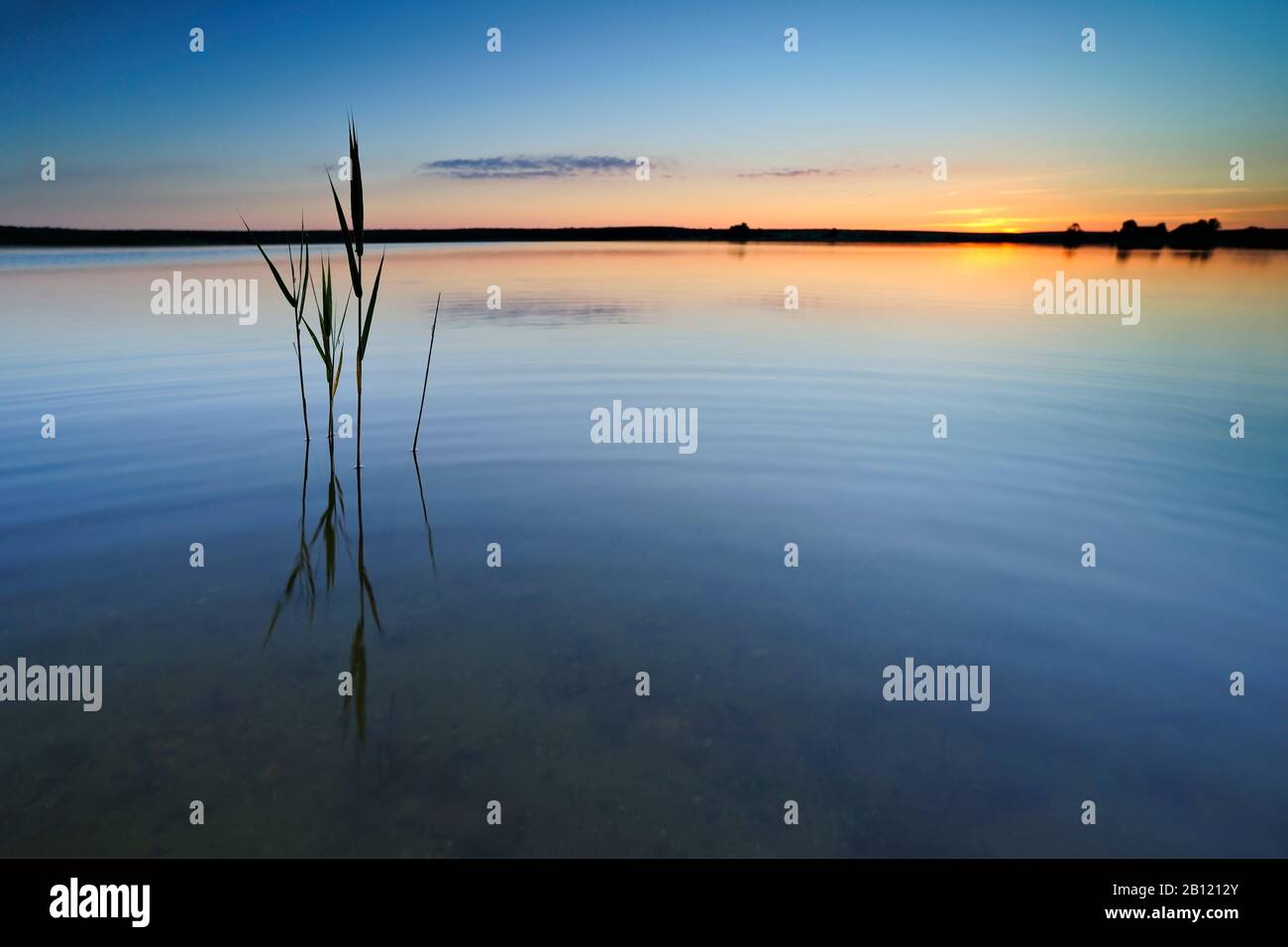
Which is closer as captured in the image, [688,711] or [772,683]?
[688,711]

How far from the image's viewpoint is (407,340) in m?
14.8

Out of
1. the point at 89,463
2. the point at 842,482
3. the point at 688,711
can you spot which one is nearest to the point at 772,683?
the point at 688,711

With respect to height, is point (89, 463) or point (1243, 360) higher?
A: point (1243, 360)

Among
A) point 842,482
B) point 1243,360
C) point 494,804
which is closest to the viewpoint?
point 494,804

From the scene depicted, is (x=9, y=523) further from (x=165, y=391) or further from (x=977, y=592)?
(x=977, y=592)

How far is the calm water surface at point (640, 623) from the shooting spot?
2.73m

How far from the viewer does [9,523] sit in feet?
17.9

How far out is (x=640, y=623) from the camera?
4176 millimetres

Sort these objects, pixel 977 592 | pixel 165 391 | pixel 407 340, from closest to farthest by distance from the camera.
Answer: pixel 977 592
pixel 165 391
pixel 407 340

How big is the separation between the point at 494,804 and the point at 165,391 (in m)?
9.84

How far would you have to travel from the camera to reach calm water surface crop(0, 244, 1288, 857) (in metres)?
2.73
